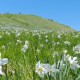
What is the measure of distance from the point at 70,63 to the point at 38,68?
532 millimetres

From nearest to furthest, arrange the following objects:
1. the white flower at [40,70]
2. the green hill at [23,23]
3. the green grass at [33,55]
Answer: the white flower at [40,70]
the green grass at [33,55]
the green hill at [23,23]

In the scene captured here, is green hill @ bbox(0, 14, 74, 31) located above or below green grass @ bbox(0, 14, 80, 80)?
above

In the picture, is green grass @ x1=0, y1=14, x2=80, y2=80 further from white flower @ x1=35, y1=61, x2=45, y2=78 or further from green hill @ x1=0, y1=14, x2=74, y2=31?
green hill @ x1=0, y1=14, x2=74, y2=31

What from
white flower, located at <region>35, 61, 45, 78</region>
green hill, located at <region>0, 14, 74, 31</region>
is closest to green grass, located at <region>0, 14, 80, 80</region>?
white flower, located at <region>35, 61, 45, 78</region>

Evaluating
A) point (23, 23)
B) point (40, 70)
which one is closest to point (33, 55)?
point (40, 70)

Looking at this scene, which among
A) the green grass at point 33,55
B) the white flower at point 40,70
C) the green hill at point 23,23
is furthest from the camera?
the green hill at point 23,23

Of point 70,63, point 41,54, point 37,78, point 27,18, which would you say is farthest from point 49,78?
point 27,18

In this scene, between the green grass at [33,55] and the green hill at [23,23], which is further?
the green hill at [23,23]

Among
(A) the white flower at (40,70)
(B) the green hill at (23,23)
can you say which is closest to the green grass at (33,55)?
(A) the white flower at (40,70)

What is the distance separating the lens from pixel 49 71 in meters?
2.65

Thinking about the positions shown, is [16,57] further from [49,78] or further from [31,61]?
[49,78]

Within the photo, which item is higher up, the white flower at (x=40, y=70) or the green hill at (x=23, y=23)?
the green hill at (x=23, y=23)

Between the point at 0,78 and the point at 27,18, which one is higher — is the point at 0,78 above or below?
below

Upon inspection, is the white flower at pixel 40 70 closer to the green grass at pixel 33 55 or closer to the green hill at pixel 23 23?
the green grass at pixel 33 55
